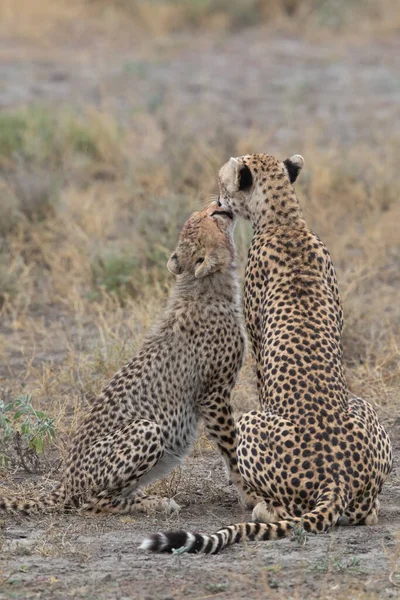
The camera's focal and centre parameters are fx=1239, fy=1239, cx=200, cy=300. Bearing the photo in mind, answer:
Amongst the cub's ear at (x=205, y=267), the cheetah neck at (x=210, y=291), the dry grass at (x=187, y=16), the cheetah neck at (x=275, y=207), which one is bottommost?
the cheetah neck at (x=210, y=291)

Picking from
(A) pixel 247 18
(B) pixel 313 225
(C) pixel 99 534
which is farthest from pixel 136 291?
(A) pixel 247 18

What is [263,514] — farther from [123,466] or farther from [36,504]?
[36,504]

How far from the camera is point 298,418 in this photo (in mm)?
4758

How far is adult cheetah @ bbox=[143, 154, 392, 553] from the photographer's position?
4609 millimetres

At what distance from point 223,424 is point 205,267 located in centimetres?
70

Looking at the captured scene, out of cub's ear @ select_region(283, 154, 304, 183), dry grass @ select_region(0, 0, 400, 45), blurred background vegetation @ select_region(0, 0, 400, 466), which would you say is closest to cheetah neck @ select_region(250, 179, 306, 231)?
cub's ear @ select_region(283, 154, 304, 183)

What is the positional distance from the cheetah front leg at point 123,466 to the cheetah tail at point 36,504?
121mm

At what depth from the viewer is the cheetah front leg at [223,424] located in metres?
5.48

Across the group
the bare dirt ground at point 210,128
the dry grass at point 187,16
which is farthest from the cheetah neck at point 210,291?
the dry grass at point 187,16

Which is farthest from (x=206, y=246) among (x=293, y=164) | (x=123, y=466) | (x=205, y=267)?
(x=123, y=466)

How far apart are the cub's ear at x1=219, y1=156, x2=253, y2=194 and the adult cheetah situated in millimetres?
236

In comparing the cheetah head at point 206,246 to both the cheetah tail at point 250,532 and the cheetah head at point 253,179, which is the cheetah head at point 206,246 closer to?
the cheetah head at point 253,179

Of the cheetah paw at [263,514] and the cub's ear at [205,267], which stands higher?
the cub's ear at [205,267]

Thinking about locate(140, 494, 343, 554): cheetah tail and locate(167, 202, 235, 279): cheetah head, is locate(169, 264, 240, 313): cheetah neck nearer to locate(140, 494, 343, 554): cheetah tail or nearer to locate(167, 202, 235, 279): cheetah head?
locate(167, 202, 235, 279): cheetah head
